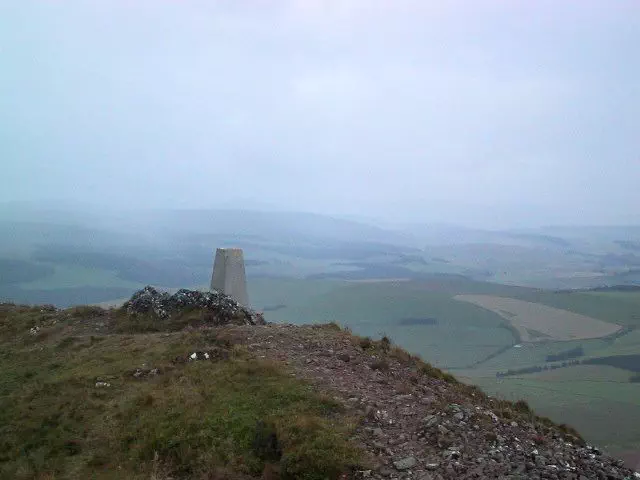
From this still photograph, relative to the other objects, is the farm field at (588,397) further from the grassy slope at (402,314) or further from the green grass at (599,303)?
the green grass at (599,303)

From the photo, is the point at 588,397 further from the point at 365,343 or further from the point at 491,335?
the point at 491,335

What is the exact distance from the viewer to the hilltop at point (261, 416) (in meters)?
8.75

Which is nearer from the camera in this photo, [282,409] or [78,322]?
[282,409]

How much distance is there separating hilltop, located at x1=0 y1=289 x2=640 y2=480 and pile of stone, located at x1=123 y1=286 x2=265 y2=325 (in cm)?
318

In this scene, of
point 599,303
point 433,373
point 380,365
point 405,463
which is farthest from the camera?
Result: point 599,303

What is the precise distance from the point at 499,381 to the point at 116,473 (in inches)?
1454

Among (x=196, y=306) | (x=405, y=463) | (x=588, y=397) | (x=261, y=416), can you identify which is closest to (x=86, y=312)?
(x=196, y=306)

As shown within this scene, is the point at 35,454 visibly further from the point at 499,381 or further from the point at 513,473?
the point at 499,381

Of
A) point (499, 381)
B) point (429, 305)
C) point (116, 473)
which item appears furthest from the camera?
point (429, 305)

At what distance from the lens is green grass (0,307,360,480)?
928cm

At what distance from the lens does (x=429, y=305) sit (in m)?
87.6

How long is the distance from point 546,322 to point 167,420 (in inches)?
2742

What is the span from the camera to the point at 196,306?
2084 cm

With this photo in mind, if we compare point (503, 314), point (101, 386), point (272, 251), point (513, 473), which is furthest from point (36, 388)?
point (272, 251)
